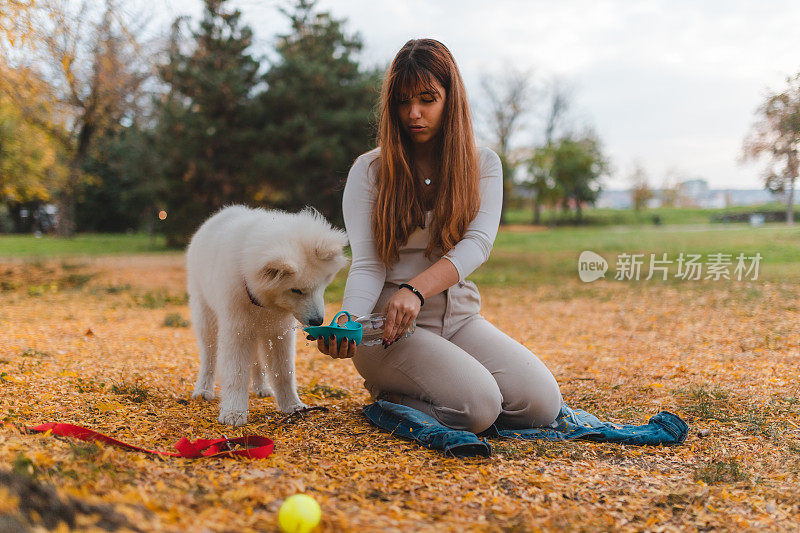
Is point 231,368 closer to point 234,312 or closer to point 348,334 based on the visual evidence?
point 234,312

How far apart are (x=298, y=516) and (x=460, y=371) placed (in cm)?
143

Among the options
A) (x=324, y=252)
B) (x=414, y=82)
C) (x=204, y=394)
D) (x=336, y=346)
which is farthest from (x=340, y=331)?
(x=204, y=394)

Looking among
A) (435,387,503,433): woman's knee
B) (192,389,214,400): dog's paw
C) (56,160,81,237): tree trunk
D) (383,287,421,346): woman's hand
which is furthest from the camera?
(56,160,81,237): tree trunk

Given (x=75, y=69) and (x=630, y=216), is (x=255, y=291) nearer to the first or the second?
(x=75, y=69)

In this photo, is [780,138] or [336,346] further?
[780,138]

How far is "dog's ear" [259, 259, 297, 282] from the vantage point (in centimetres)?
313

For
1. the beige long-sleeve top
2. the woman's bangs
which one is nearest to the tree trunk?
the beige long-sleeve top

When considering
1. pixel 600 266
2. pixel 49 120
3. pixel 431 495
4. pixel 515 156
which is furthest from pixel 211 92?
pixel 515 156

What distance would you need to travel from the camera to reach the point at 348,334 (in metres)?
3.04

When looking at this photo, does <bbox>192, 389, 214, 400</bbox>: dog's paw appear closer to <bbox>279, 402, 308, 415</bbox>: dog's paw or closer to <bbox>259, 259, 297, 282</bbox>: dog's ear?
<bbox>279, 402, 308, 415</bbox>: dog's paw

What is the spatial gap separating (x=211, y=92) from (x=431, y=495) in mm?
13414

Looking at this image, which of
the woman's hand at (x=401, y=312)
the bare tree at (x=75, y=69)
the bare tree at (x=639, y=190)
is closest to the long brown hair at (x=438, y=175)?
the woman's hand at (x=401, y=312)

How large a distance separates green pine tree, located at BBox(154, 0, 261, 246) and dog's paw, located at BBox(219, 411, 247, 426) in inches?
449

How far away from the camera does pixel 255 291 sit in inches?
131
